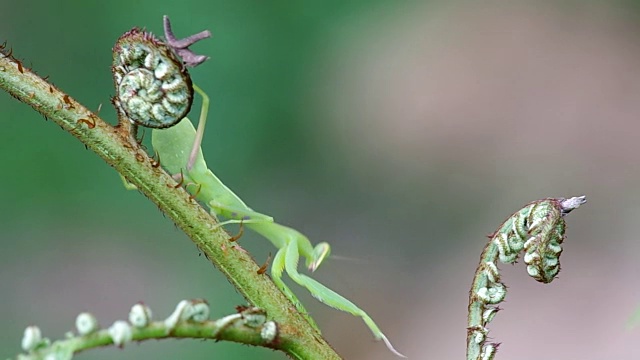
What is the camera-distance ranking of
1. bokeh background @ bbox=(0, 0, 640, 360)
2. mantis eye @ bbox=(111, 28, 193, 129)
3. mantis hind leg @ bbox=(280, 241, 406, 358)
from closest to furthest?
1. mantis eye @ bbox=(111, 28, 193, 129)
2. mantis hind leg @ bbox=(280, 241, 406, 358)
3. bokeh background @ bbox=(0, 0, 640, 360)

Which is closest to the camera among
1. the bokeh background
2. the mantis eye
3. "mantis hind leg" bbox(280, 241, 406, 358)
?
the mantis eye

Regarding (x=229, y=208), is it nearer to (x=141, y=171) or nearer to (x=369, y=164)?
(x=141, y=171)

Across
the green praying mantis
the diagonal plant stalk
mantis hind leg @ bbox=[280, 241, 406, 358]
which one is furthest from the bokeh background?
the diagonal plant stalk

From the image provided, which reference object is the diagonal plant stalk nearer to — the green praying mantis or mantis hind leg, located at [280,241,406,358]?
the green praying mantis

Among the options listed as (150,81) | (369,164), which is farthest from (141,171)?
(369,164)

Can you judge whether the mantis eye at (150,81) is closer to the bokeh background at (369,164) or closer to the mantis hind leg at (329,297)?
the mantis hind leg at (329,297)

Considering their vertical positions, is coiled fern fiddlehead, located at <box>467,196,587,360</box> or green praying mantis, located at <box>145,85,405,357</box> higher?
green praying mantis, located at <box>145,85,405,357</box>

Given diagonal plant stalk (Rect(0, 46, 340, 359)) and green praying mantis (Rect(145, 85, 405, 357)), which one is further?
green praying mantis (Rect(145, 85, 405, 357))

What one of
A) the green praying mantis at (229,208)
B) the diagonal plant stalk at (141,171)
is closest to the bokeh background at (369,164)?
the green praying mantis at (229,208)
